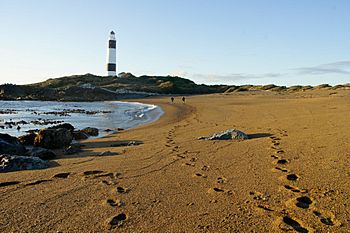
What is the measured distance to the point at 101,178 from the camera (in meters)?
5.39

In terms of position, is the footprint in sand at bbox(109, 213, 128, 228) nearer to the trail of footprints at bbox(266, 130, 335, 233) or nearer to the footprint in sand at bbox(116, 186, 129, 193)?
the footprint in sand at bbox(116, 186, 129, 193)

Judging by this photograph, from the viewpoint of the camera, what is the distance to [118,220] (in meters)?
3.61

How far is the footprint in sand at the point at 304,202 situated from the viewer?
380 centimetres

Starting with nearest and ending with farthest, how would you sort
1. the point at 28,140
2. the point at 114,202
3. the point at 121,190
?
the point at 114,202 < the point at 121,190 < the point at 28,140

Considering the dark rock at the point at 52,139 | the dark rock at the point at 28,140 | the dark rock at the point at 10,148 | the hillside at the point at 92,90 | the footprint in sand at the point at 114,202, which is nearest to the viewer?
the footprint in sand at the point at 114,202

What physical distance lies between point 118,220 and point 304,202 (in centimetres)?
232

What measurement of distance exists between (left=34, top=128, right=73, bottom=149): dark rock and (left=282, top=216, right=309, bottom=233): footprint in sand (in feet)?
25.8

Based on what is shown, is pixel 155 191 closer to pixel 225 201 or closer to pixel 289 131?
pixel 225 201

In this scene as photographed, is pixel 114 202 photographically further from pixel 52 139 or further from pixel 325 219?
pixel 52 139

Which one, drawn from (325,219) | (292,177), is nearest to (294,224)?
(325,219)

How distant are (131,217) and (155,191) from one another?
37.3 inches

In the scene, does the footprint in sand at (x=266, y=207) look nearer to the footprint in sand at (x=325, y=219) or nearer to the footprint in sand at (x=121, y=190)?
the footprint in sand at (x=325, y=219)

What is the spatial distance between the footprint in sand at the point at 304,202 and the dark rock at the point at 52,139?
303 inches

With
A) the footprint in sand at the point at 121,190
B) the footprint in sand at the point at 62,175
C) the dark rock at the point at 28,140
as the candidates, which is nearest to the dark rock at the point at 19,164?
the footprint in sand at the point at 62,175
